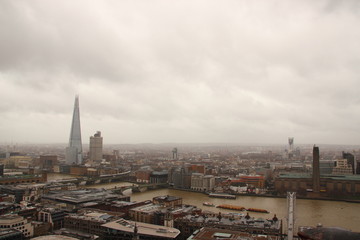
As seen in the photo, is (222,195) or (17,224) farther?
(222,195)

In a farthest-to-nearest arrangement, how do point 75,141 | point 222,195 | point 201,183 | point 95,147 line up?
1. point 95,147
2. point 75,141
3. point 201,183
4. point 222,195

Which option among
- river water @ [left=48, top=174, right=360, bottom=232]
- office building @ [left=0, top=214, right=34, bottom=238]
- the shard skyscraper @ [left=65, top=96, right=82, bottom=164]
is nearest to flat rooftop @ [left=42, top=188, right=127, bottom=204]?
river water @ [left=48, top=174, right=360, bottom=232]

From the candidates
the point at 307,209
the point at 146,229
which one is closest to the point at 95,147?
the point at 307,209

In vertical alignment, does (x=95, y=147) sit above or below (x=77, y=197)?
above

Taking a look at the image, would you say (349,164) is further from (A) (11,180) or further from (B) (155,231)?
(A) (11,180)

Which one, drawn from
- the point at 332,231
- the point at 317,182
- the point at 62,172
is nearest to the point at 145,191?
the point at 317,182

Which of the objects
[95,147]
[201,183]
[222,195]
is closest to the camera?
[222,195]

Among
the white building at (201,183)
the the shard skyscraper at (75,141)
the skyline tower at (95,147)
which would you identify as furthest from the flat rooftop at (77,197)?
the skyline tower at (95,147)

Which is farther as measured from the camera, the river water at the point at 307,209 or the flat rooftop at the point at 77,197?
the flat rooftop at the point at 77,197

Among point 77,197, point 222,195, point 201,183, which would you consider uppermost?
point 77,197

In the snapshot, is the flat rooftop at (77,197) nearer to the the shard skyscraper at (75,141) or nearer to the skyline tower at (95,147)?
the the shard skyscraper at (75,141)

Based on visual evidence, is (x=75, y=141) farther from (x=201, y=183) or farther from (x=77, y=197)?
(x=77, y=197)
